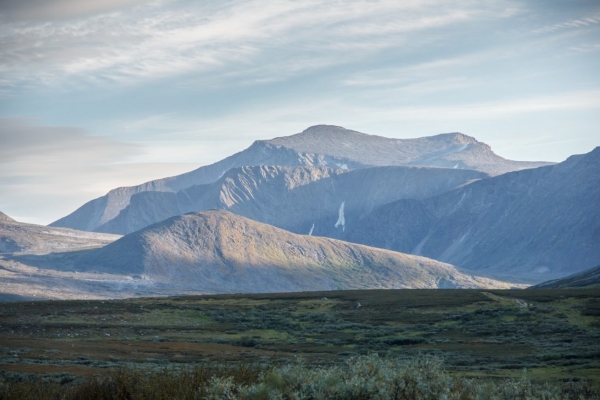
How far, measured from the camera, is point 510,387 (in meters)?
25.5

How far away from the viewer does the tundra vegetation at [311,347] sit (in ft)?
66.9

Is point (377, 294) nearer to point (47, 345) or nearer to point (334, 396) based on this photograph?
point (47, 345)

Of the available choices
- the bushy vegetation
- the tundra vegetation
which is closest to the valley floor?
the tundra vegetation

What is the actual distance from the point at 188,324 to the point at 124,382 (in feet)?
252

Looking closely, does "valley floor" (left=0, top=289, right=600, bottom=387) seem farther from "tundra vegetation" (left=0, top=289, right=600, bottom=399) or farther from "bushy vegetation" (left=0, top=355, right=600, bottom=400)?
"bushy vegetation" (left=0, top=355, right=600, bottom=400)

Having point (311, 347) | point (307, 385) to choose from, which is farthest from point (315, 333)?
point (307, 385)

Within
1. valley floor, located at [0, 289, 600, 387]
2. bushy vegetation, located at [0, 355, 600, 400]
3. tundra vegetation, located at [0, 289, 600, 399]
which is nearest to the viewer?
bushy vegetation, located at [0, 355, 600, 400]

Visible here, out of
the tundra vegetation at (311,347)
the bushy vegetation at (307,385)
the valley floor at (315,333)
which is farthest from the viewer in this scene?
the valley floor at (315,333)

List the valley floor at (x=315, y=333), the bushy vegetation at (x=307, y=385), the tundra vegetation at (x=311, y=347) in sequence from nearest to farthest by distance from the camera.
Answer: the bushy vegetation at (x=307, y=385) < the tundra vegetation at (x=311, y=347) < the valley floor at (x=315, y=333)

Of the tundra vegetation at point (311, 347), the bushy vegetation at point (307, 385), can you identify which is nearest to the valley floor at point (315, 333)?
the tundra vegetation at point (311, 347)

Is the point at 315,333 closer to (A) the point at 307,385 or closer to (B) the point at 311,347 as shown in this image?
(B) the point at 311,347

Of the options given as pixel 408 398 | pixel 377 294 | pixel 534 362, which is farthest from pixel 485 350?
pixel 377 294

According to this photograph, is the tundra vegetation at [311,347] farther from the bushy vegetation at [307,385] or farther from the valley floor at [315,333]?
the valley floor at [315,333]

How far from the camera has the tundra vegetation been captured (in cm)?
2041
